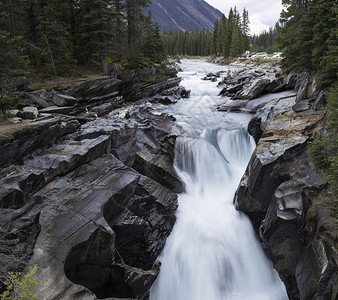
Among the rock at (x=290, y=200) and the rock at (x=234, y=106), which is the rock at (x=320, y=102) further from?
the rock at (x=234, y=106)

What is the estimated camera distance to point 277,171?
33.1ft

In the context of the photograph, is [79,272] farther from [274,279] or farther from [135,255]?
[274,279]

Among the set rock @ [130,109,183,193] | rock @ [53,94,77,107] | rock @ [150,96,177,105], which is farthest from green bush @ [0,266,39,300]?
rock @ [150,96,177,105]

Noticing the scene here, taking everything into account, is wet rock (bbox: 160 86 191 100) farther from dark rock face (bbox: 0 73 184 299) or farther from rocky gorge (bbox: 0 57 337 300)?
dark rock face (bbox: 0 73 184 299)

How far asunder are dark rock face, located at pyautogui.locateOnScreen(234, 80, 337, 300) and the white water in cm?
95

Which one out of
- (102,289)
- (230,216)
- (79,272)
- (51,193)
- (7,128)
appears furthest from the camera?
(230,216)

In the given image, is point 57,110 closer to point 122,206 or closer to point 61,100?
point 61,100

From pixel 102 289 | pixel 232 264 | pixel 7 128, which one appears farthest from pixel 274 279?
pixel 7 128

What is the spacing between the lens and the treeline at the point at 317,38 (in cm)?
1227

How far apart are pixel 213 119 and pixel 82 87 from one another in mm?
13504

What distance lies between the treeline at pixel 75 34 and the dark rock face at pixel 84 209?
11.5 metres

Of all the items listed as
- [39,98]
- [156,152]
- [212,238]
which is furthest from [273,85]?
[39,98]

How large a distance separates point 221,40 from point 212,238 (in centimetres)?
9893

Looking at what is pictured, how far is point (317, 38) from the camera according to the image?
47.5ft
